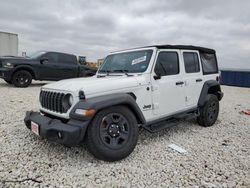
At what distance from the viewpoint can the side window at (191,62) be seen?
15.1 feet

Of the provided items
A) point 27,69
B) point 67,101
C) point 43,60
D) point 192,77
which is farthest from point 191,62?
point 27,69

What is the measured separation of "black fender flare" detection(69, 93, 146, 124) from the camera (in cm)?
285

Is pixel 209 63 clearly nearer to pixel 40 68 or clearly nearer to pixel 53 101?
pixel 53 101

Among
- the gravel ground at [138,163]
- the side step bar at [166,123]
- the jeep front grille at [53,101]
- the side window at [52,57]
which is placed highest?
the side window at [52,57]

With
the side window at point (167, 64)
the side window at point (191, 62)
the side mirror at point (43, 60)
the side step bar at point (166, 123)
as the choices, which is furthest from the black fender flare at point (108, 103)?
the side mirror at point (43, 60)

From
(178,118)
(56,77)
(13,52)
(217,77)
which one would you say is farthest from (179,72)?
(13,52)

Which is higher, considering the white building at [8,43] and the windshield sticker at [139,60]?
the white building at [8,43]

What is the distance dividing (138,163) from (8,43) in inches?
715

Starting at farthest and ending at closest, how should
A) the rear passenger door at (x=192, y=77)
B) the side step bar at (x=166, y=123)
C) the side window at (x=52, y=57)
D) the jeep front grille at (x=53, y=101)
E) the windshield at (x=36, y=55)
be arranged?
the side window at (x=52, y=57) < the windshield at (x=36, y=55) < the rear passenger door at (x=192, y=77) < the side step bar at (x=166, y=123) < the jeep front grille at (x=53, y=101)

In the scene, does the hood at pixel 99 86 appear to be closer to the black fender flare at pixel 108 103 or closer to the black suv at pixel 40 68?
the black fender flare at pixel 108 103

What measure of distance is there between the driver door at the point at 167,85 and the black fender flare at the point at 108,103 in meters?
0.54

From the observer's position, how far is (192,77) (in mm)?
4676

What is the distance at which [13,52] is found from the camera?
58.7 feet

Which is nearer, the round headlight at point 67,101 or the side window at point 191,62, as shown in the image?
the round headlight at point 67,101
